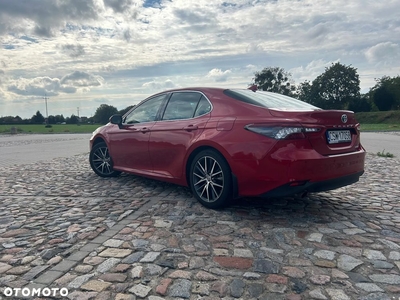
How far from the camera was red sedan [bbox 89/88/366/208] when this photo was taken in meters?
4.07

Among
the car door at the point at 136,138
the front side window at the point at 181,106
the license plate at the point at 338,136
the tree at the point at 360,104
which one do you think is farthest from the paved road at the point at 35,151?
the tree at the point at 360,104

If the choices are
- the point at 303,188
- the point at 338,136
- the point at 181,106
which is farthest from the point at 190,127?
the point at 338,136

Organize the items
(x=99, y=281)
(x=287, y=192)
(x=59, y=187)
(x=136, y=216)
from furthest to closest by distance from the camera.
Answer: (x=59, y=187) → (x=136, y=216) → (x=287, y=192) → (x=99, y=281)

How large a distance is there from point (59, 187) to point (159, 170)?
2.11 m

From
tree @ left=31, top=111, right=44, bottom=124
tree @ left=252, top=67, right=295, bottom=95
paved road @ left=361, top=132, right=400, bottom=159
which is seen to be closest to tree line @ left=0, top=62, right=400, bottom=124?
tree @ left=252, top=67, right=295, bottom=95

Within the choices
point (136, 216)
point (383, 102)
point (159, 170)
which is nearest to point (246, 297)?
point (136, 216)

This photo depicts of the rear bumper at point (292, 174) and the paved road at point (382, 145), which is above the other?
the rear bumper at point (292, 174)

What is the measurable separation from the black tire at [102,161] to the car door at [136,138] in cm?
37

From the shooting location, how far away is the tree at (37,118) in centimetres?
8850

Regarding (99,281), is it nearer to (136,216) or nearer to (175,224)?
(175,224)

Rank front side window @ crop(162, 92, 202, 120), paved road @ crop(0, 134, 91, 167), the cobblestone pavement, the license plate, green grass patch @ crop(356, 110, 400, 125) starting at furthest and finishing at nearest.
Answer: green grass patch @ crop(356, 110, 400, 125) < paved road @ crop(0, 134, 91, 167) < front side window @ crop(162, 92, 202, 120) < the license plate < the cobblestone pavement

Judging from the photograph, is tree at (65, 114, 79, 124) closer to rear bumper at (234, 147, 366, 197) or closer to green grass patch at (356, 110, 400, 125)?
green grass patch at (356, 110, 400, 125)

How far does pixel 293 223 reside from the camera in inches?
167

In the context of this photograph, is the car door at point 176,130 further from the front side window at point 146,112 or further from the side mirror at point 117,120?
the side mirror at point 117,120
